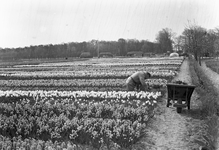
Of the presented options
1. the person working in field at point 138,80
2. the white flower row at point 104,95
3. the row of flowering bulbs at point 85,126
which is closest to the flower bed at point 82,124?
the row of flowering bulbs at point 85,126

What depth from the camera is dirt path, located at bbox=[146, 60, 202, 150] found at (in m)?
5.91

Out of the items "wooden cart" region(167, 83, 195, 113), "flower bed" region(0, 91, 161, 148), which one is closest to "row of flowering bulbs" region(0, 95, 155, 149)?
"flower bed" region(0, 91, 161, 148)

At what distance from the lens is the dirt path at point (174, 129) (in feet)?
19.4

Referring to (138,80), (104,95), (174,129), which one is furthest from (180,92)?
(104,95)

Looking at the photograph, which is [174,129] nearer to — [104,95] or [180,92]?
[180,92]

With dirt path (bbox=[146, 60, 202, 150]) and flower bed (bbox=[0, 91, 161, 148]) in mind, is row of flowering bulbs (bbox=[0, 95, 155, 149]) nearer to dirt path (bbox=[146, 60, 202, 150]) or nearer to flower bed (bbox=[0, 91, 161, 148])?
flower bed (bbox=[0, 91, 161, 148])

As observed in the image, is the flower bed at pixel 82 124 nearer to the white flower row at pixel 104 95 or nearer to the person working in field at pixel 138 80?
the white flower row at pixel 104 95

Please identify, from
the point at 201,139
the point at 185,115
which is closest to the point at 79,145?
the point at 201,139

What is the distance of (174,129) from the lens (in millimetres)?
6965

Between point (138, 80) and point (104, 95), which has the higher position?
point (138, 80)

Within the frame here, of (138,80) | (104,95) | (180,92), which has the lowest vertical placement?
(104,95)

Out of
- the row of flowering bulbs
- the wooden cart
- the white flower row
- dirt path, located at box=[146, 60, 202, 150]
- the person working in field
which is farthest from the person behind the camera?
the person working in field

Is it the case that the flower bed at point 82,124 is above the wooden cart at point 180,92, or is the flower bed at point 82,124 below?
below

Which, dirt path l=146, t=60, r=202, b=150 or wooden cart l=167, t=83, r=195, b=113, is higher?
wooden cart l=167, t=83, r=195, b=113
